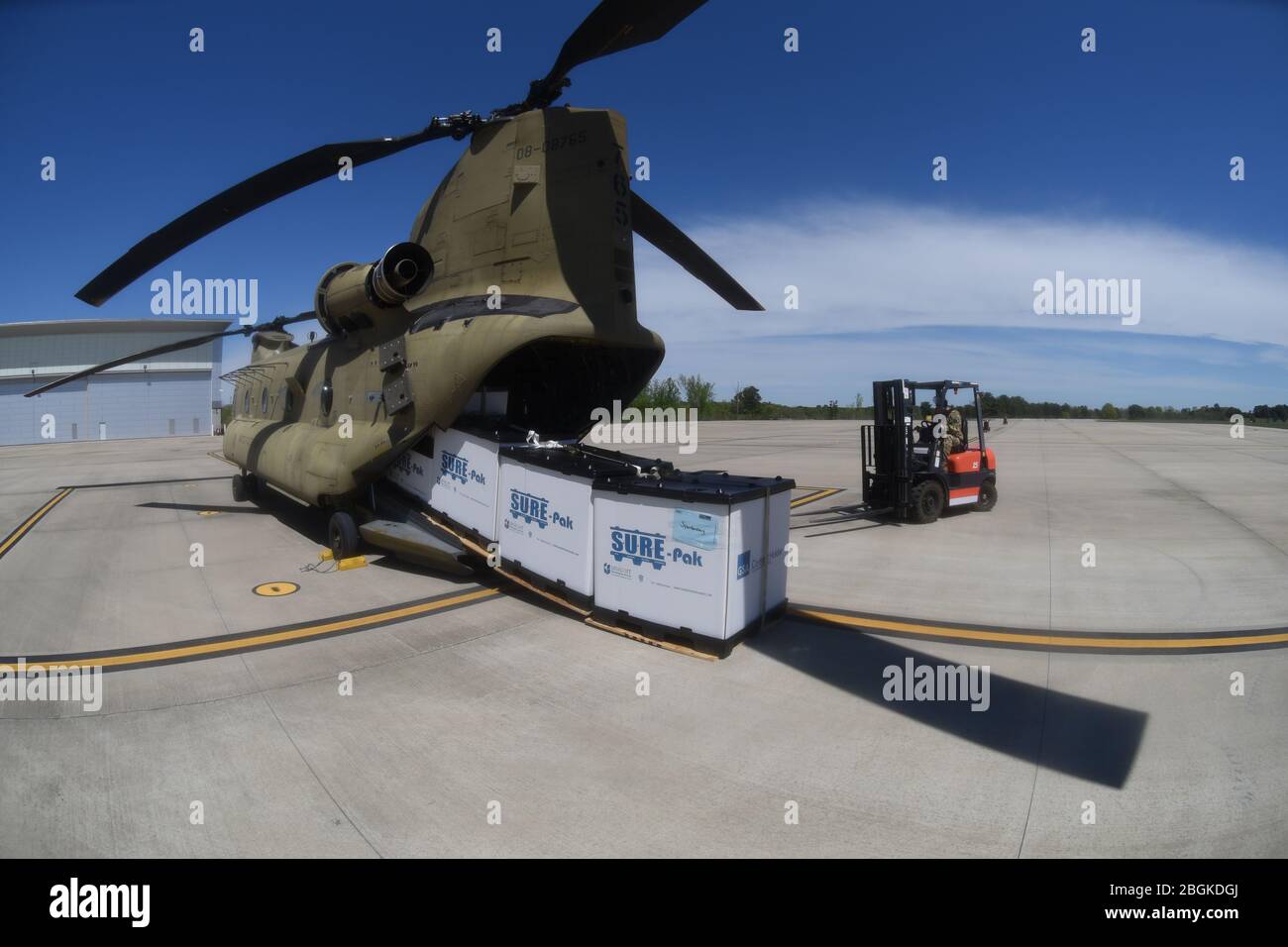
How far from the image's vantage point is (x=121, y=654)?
18.4 ft

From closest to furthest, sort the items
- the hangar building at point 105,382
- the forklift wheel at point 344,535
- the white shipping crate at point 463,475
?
the white shipping crate at point 463,475 < the forklift wheel at point 344,535 < the hangar building at point 105,382

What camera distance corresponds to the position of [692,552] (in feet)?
17.9

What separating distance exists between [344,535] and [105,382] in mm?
72593

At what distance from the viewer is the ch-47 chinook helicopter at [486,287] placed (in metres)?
7.50

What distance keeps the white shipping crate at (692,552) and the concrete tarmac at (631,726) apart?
0.40m

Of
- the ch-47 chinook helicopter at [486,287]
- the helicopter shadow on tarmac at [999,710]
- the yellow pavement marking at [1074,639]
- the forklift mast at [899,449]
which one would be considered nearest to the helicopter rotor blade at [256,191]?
the ch-47 chinook helicopter at [486,287]

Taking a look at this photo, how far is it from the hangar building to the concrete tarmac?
6855 cm

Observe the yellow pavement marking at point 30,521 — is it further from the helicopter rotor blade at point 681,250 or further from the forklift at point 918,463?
the forklift at point 918,463

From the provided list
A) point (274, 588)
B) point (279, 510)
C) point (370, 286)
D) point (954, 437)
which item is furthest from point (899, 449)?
point (279, 510)

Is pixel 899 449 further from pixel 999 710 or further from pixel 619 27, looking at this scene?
pixel 619 27
